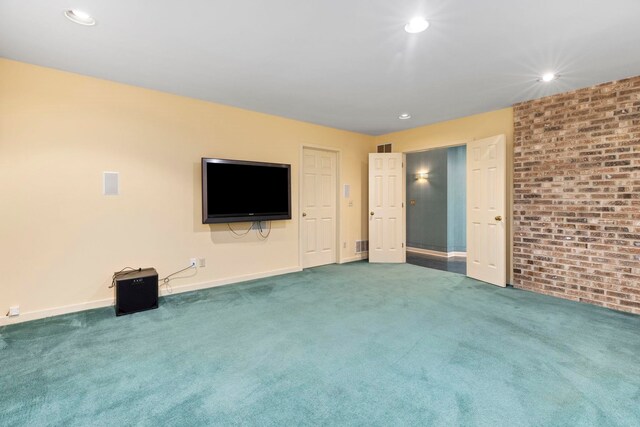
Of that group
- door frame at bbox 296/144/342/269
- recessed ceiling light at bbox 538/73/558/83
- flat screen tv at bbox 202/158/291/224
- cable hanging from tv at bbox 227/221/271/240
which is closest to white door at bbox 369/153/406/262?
door frame at bbox 296/144/342/269

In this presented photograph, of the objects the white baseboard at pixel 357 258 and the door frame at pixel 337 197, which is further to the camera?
the white baseboard at pixel 357 258

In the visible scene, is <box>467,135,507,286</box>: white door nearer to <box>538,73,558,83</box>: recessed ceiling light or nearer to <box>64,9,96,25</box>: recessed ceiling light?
<box>538,73,558,83</box>: recessed ceiling light

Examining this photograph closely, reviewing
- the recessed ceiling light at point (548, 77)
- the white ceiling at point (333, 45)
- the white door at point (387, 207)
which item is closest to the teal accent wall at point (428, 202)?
the white door at point (387, 207)

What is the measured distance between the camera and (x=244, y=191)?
4.12m

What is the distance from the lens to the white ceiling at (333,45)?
6.77ft

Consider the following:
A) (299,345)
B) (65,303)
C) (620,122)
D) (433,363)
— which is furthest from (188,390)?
(620,122)

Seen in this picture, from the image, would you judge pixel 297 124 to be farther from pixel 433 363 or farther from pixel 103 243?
pixel 433 363

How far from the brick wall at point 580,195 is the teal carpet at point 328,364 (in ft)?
1.30

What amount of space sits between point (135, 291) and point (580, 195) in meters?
5.19

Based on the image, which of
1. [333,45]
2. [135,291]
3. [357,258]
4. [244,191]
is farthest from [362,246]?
[333,45]

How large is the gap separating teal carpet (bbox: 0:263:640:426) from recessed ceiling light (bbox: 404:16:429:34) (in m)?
2.53

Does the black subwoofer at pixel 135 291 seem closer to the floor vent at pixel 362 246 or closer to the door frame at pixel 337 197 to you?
the door frame at pixel 337 197

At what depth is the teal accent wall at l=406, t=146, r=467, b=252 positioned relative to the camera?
20.9 ft

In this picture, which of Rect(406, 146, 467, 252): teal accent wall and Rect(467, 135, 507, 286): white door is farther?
Rect(406, 146, 467, 252): teal accent wall
